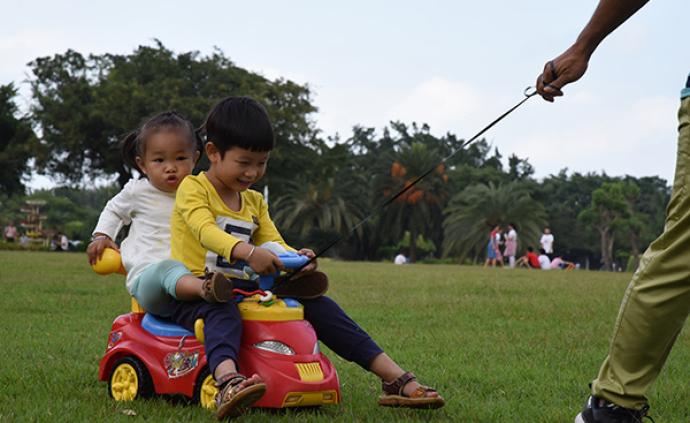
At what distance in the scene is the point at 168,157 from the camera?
4.37 metres

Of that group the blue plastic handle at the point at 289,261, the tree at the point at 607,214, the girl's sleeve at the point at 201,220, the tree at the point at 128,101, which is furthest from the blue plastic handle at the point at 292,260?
the tree at the point at 607,214

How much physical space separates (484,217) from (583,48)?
51.9m

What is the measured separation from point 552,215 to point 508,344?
64.1 m

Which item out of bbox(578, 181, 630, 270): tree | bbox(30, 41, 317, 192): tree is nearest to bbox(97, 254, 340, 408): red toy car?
bbox(30, 41, 317, 192): tree

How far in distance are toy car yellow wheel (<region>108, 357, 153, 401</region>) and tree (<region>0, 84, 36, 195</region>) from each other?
34.6 metres

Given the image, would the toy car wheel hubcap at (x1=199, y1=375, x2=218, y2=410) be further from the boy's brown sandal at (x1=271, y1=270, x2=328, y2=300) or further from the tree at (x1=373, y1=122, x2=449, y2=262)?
the tree at (x1=373, y1=122, x2=449, y2=262)

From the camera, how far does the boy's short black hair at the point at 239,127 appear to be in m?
3.69

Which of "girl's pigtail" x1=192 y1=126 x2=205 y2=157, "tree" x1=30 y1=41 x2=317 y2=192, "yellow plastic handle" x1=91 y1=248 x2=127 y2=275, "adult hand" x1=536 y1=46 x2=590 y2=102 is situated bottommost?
"yellow plastic handle" x1=91 y1=248 x2=127 y2=275

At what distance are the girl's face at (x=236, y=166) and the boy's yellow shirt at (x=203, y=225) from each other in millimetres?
83

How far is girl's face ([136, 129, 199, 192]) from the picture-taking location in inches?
171

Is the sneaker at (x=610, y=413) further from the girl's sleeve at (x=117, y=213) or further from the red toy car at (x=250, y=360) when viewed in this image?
the girl's sleeve at (x=117, y=213)

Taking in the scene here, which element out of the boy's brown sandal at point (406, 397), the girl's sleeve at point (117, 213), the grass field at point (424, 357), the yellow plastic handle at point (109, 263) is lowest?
the grass field at point (424, 357)

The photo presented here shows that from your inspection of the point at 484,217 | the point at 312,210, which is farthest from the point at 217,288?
the point at 484,217

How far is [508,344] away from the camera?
623 cm
